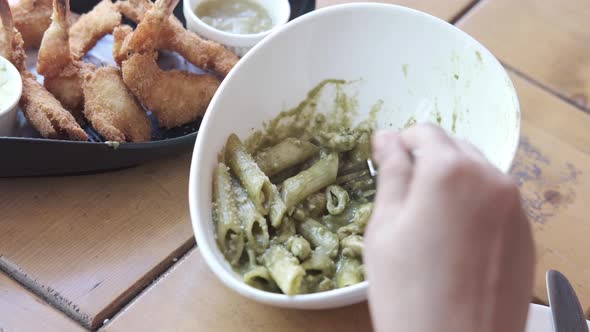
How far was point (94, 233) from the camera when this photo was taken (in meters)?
1.05

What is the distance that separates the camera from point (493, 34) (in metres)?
1.48

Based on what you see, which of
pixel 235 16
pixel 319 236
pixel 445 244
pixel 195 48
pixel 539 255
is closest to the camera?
pixel 445 244

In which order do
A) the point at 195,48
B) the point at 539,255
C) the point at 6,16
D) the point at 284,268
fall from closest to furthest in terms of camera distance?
the point at 284,268 → the point at 539,255 → the point at 6,16 → the point at 195,48

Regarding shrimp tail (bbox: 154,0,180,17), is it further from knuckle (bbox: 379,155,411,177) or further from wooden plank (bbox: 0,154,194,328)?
knuckle (bbox: 379,155,411,177)

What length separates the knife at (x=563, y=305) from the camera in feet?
3.07

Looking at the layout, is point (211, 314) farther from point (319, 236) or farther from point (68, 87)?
point (68, 87)

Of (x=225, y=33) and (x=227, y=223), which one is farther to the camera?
(x=225, y=33)

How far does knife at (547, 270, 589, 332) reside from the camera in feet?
3.07

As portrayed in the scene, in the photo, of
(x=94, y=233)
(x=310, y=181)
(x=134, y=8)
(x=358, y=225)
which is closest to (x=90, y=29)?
(x=134, y=8)

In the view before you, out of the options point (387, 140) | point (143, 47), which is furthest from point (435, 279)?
point (143, 47)

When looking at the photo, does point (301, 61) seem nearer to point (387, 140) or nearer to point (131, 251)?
point (131, 251)

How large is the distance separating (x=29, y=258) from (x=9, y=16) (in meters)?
0.50

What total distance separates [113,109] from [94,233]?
0.25 metres

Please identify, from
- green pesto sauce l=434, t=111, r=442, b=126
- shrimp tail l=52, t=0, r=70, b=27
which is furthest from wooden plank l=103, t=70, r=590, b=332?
shrimp tail l=52, t=0, r=70, b=27
